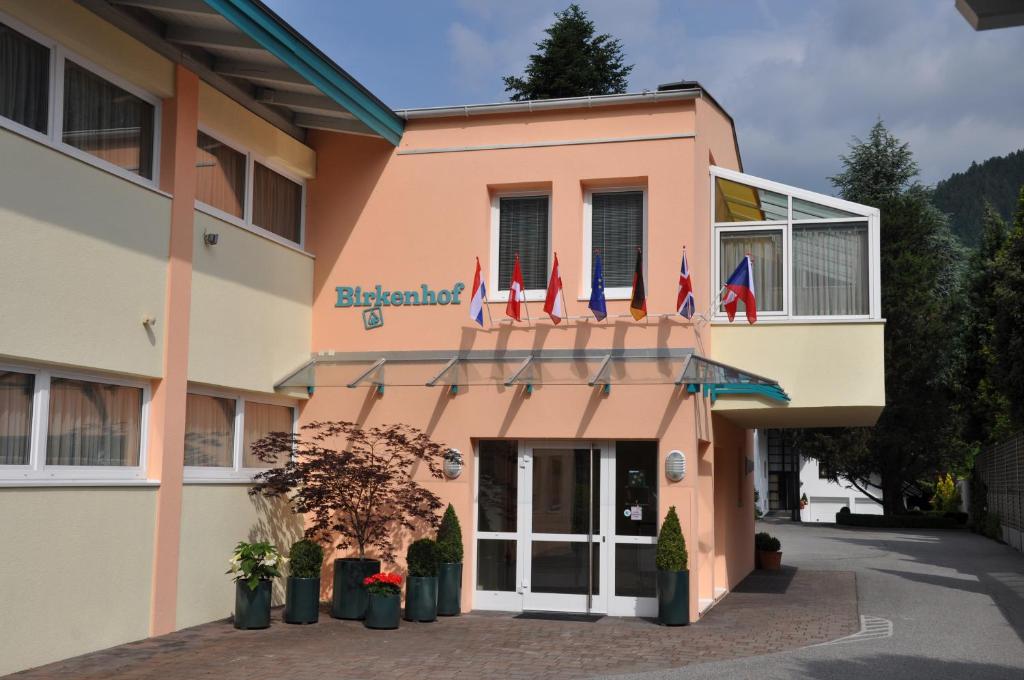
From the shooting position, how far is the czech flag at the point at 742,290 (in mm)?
13592

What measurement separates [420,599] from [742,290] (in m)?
5.41

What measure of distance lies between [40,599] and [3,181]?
361 centimetres

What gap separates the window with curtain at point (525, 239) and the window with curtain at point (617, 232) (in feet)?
2.19

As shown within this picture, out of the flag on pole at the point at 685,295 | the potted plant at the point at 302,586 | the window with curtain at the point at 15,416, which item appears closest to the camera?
the window with curtain at the point at 15,416

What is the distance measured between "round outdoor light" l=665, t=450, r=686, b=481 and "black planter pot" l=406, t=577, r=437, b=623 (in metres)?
3.09

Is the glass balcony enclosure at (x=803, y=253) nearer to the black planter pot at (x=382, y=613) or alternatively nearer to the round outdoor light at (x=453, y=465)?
the round outdoor light at (x=453, y=465)

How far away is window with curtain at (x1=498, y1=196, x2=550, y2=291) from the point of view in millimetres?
14383

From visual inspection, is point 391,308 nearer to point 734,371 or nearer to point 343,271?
point 343,271

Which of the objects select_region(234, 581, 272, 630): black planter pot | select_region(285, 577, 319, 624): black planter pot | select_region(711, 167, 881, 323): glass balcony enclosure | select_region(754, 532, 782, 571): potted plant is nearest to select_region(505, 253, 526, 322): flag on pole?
select_region(711, 167, 881, 323): glass balcony enclosure

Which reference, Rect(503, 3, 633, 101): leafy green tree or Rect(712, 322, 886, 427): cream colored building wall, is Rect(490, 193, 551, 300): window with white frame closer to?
Rect(712, 322, 886, 427): cream colored building wall

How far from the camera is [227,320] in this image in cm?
1276

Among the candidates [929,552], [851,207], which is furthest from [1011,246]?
[851,207]

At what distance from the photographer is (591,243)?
14312 mm

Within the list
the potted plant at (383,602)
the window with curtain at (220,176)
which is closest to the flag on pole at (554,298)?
the potted plant at (383,602)
